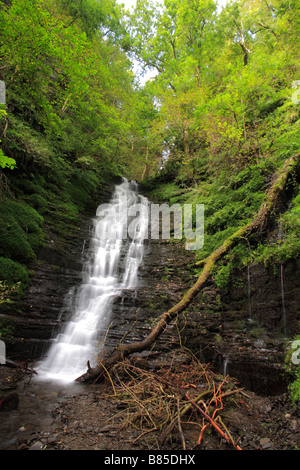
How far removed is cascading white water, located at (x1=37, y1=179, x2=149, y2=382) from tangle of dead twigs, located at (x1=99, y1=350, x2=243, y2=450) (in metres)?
1.91

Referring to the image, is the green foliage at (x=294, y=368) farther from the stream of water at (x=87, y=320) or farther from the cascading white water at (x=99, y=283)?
the cascading white water at (x=99, y=283)

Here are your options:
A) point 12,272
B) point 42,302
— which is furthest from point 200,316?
point 12,272

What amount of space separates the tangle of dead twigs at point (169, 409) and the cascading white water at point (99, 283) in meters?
1.91

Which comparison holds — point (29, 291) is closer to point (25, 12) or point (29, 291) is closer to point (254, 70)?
point (25, 12)

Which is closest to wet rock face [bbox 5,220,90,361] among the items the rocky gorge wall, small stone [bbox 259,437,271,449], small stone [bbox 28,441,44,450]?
the rocky gorge wall

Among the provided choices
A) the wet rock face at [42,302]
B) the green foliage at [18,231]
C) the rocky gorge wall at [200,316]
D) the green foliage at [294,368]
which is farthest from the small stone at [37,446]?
the green foliage at [18,231]

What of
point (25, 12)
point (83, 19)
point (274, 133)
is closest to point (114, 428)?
point (274, 133)

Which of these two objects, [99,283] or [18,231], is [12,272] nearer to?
[18,231]

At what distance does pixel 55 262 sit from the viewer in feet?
29.6

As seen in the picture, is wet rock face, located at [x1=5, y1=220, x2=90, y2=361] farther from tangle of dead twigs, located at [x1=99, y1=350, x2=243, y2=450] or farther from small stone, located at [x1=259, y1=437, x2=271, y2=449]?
small stone, located at [x1=259, y1=437, x2=271, y2=449]

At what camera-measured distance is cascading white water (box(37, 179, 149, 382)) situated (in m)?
6.28

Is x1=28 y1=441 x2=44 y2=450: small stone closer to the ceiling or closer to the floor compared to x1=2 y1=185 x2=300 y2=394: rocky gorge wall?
closer to the floor

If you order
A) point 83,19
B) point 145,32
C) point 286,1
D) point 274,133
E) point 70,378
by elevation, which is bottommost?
point 70,378

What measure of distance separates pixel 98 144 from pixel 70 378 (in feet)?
43.1
